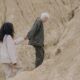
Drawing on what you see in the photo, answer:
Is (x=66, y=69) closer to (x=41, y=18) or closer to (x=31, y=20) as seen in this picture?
(x=41, y=18)

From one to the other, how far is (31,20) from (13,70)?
30.7 feet

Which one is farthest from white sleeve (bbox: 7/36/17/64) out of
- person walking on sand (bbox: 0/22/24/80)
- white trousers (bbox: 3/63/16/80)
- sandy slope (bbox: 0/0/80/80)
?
sandy slope (bbox: 0/0/80/80)

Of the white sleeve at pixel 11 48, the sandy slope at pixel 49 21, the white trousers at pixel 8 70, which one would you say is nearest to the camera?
the white sleeve at pixel 11 48

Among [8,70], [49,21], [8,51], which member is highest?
[8,51]

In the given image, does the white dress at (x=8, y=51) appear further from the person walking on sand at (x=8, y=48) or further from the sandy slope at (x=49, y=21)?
the sandy slope at (x=49, y=21)

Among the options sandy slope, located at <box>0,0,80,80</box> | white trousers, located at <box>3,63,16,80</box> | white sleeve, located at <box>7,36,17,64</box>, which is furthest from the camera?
sandy slope, located at <box>0,0,80,80</box>

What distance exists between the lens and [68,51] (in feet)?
27.0

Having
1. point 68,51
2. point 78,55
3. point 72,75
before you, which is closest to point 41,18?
point 68,51

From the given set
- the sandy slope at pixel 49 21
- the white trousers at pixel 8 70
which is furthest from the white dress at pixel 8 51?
the sandy slope at pixel 49 21

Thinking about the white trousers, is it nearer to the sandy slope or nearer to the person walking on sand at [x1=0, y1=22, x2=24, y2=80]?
the person walking on sand at [x1=0, y1=22, x2=24, y2=80]

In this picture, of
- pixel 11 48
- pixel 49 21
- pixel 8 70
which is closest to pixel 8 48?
pixel 11 48

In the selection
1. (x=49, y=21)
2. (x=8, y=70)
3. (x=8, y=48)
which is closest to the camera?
(x=8, y=48)

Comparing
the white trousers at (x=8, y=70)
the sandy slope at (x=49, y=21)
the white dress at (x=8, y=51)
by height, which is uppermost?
the white dress at (x=8, y=51)

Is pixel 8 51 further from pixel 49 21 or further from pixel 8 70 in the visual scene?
pixel 49 21
